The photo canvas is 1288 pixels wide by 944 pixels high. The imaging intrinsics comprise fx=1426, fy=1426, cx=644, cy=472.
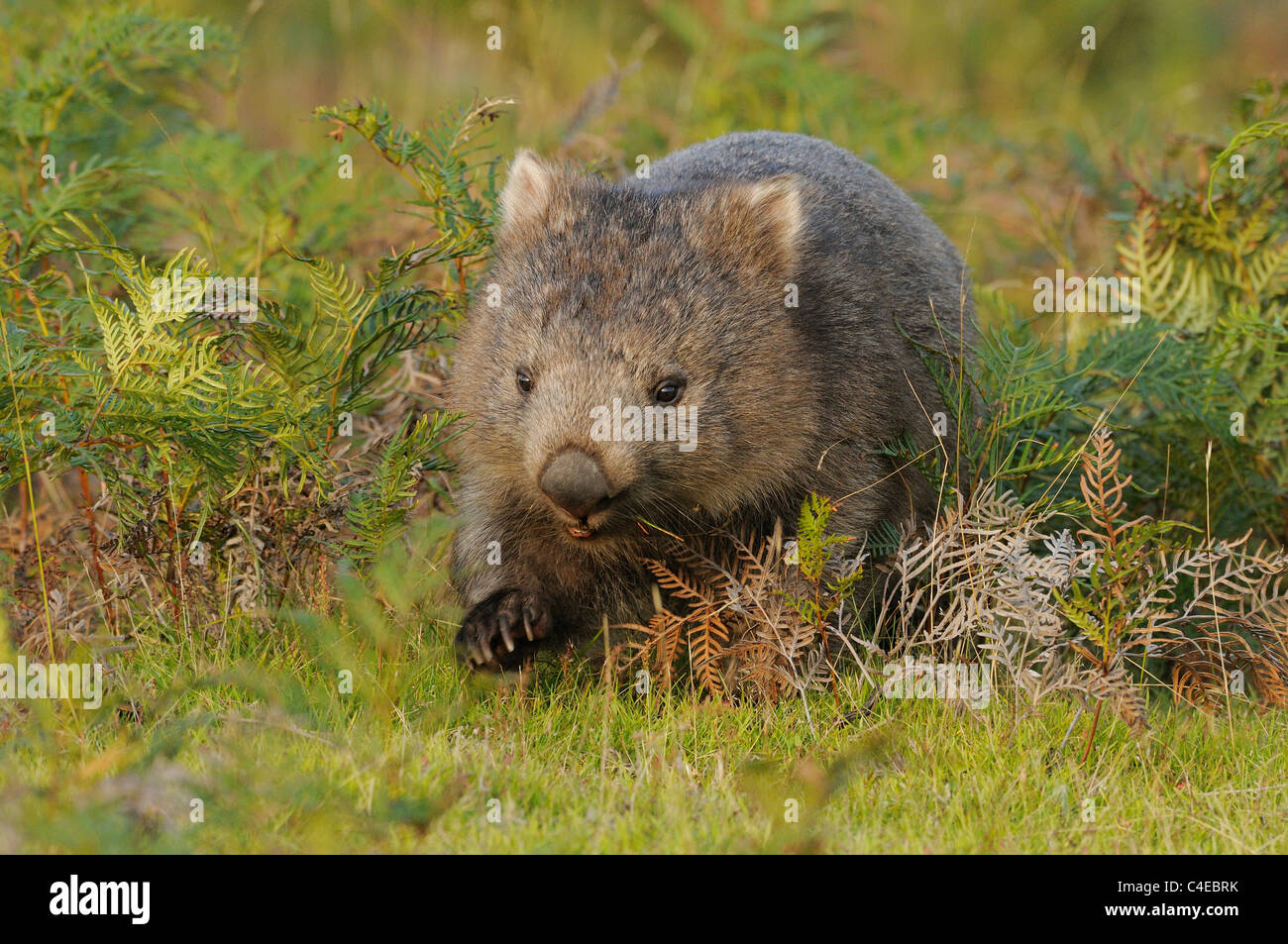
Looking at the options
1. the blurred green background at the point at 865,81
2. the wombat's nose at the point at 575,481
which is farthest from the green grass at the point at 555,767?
the blurred green background at the point at 865,81

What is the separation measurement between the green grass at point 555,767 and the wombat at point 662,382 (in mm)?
610

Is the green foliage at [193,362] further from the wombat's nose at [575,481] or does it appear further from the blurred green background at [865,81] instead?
the blurred green background at [865,81]

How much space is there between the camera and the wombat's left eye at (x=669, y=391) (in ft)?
18.5

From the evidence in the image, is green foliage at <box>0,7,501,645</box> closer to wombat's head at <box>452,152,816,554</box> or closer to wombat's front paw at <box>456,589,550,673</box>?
wombat's head at <box>452,152,816,554</box>

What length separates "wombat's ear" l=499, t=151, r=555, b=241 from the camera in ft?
20.6

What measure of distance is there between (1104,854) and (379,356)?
3706mm

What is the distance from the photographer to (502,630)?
6.09 meters

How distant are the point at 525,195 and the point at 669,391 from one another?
1.29 metres

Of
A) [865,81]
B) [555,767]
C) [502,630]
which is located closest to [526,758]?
[555,767]

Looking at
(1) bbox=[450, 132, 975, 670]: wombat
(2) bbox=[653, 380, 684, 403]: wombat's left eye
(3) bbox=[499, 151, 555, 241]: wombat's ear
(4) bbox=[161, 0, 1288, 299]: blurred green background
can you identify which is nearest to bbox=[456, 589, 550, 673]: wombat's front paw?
(1) bbox=[450, 132, 975, 670]: wombat

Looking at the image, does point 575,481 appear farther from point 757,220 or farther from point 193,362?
point 193,362

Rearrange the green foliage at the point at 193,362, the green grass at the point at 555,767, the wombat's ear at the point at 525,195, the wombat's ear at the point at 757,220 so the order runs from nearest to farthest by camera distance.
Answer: the green grass at the point at 555,767 < the green foliage at the point at 193,362 < the wombat's ear at the point at 757,220 < the wombat's ear at the point at 525,195

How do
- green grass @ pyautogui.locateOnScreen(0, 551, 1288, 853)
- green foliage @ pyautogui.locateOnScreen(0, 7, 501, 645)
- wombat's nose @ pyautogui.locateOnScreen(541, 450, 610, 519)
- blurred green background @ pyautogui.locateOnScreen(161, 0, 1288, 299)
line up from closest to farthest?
green grass @ pyautogui.locateOnScreen(0, 551, 1288, 853)
wombat's nose @ pyautogui.locateOnScreen(541, 450, 610, 519)
green foliage @ pyautogui.locateOnScreen(0, 7, 501, 645)
blurred green background @ pyautogui.locateOnScreen(161, 0, 1288, 299)

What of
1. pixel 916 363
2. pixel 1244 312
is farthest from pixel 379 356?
pixel 1244 312
